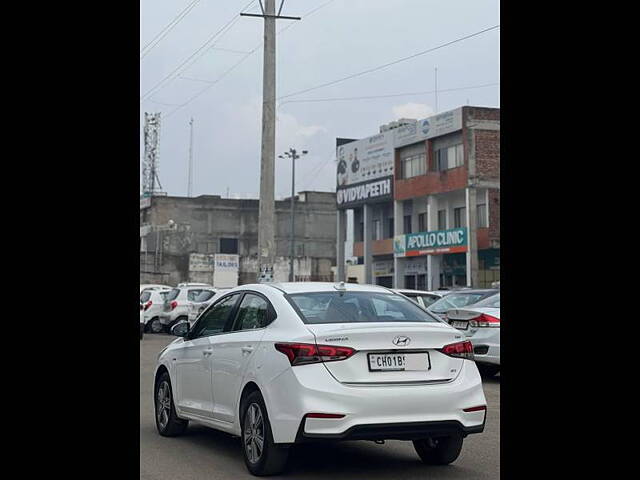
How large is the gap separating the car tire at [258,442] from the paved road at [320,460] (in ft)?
0.47

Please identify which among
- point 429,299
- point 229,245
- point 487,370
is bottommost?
point 487,370

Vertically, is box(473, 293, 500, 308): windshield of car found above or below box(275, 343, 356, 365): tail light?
above

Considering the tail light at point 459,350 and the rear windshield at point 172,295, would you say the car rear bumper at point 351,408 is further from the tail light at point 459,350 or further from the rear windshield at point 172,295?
the rear windshield at point 172,295

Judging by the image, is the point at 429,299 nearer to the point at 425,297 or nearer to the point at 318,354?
the point at 425,297

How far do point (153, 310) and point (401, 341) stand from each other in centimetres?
2674

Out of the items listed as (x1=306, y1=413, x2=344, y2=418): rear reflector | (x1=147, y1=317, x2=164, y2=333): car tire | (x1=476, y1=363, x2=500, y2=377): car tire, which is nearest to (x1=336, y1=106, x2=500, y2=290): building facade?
(x1=147, y1=317, x2=164, y2=333): car tire

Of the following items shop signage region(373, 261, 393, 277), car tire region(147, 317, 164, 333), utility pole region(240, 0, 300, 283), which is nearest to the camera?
utility pole region(240, 0, 300, 283)

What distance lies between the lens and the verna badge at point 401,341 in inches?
299

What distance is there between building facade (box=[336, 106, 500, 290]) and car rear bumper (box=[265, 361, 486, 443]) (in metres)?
39.8

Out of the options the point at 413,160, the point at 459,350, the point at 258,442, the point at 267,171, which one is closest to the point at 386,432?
the point at 459,350

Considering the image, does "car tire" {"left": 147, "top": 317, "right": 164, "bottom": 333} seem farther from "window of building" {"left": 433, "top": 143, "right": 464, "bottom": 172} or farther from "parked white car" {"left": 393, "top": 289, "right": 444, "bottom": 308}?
"window of building" {"left": 433, "top": 143, "right": 464, "bottom": 172}

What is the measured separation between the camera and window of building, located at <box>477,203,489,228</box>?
5255 centimetres

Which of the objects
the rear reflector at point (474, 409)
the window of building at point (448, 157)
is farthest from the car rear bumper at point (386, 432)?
the window of building at point (448, 157)

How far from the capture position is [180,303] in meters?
32.3
